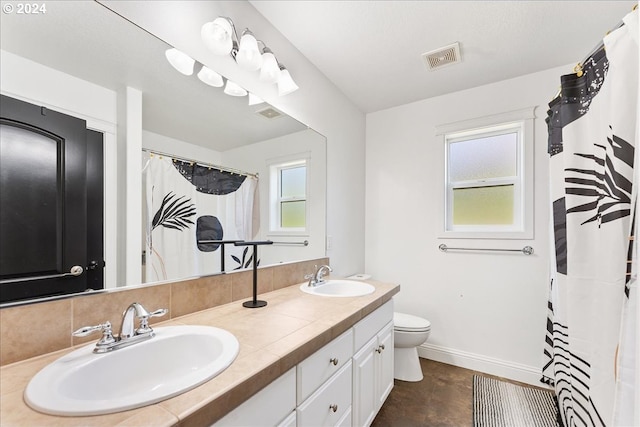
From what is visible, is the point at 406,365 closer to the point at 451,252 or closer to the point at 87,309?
the point at 451,252

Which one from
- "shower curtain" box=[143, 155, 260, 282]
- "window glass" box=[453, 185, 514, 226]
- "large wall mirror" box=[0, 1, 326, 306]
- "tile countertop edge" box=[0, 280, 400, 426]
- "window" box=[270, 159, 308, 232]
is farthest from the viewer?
"window glass" box=[453, 185, 514, 226]

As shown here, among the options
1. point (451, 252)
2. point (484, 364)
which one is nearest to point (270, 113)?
point (451, 252)

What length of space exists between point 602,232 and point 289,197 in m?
1.56

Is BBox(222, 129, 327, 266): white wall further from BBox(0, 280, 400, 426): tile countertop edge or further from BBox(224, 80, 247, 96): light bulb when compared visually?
BBox(0, 280, 400, 426): tile countertop edge

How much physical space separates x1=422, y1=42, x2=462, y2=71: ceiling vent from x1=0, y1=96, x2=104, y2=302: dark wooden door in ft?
6.74

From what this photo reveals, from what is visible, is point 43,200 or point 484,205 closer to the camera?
point 43,200

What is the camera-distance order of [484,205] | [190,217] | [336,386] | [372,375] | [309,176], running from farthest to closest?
[484,205], [309,176], [372,375], [190,217], [336,386]

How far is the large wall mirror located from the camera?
32.9 inches

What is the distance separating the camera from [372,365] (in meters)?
1.54

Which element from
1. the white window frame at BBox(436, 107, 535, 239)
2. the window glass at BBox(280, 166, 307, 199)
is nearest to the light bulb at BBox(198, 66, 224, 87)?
the window glass at BBox(280, 166, 307, 199)

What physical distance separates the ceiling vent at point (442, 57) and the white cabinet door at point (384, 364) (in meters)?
1.89

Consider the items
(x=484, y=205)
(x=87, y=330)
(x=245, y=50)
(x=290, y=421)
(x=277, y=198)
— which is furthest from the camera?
(x=484, y=205)

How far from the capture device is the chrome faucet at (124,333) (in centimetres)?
80

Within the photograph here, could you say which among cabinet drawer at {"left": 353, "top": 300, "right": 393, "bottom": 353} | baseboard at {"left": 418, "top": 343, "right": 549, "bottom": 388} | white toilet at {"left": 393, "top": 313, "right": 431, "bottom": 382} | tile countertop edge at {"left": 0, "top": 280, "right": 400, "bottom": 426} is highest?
tile countertop edge at {"left": 0, "top": 280, "right": 400, "bottom": 426}
